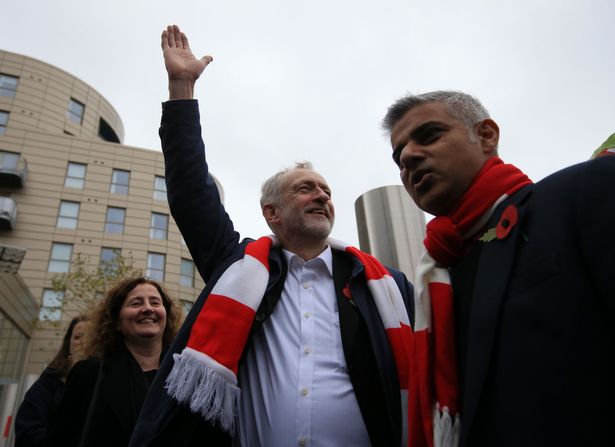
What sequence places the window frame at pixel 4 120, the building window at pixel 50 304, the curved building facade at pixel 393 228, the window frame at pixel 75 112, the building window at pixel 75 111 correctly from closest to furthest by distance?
the curved building facade at pixel 393 228, the building window at pixel 50 304, the window frame at pixel 4 120, the window frame at pixel 75 112, the building window at pixel 75 111

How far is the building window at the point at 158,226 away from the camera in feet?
82.5

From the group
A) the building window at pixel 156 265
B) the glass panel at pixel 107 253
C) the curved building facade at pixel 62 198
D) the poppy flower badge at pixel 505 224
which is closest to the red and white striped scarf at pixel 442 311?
the poppy flower badge at pixel 505 224

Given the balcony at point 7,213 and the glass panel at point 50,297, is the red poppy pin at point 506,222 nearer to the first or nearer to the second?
the glass panel at point 50,297

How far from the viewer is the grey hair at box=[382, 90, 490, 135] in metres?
1.64

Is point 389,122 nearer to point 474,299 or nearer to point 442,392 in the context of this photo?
point 474,299

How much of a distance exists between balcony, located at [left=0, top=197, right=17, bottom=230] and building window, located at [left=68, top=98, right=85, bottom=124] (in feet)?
26.7

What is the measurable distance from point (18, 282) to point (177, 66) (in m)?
18.3

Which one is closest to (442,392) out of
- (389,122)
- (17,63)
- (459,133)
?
(459,133)

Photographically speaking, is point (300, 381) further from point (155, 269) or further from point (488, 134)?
point (155, 269)

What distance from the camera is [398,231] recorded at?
10.8ft

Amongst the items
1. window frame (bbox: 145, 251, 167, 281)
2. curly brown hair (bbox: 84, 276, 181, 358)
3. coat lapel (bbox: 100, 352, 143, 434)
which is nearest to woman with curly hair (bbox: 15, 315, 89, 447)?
curly brown hair (bbox: 84, 276, 181, 358)

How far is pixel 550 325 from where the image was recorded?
3.14 ft

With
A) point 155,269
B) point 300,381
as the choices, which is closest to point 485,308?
point 300,381

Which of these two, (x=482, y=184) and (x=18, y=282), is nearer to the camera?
(x=482, y=184)
